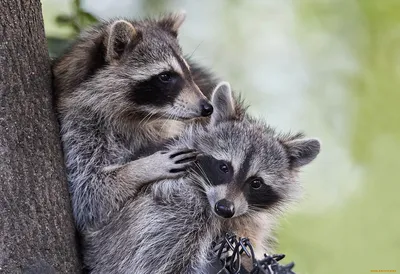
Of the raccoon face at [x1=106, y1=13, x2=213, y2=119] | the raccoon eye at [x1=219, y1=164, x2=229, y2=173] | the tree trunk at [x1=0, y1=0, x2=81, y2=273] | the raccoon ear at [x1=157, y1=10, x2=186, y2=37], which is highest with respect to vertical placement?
the raccoon ear at [x1=157, y1=10, x2=186, y2=37]

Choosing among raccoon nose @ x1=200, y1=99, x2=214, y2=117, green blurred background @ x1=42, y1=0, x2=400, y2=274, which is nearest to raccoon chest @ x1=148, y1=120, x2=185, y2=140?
raccoon nose @ x1=200, y1=99, x2=214, y2=117

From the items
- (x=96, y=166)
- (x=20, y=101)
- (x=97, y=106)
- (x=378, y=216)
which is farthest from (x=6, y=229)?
(x=378, y=216)

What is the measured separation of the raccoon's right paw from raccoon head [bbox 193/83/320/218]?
0.06 meters

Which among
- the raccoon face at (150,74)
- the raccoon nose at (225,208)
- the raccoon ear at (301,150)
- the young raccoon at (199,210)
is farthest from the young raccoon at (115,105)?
the raccoon ear at (301,150)

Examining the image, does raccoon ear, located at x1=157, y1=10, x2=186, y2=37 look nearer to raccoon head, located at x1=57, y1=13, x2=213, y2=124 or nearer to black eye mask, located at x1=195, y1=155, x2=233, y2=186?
raccoon head, located at x1=57, y1=13, x2=213, y2=124

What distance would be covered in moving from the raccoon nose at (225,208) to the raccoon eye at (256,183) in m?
0.24

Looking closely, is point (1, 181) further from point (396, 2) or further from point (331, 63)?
point (331, 63)

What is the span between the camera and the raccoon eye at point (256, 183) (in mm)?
3146

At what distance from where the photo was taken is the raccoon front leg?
3.06 m

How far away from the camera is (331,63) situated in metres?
6.43

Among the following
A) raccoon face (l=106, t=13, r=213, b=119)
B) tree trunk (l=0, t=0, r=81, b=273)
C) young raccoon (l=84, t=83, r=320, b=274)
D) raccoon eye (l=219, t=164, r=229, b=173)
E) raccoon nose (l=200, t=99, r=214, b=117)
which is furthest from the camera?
raccoon face (l=106, t=13, r=213, b=119)

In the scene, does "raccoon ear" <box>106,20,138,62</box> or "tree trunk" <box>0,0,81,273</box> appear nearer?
"tree trunk" <box>0,0,81,273</box>

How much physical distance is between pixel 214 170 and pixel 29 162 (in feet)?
2.59

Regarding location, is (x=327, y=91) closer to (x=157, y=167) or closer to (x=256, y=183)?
(x=256, y=183)
